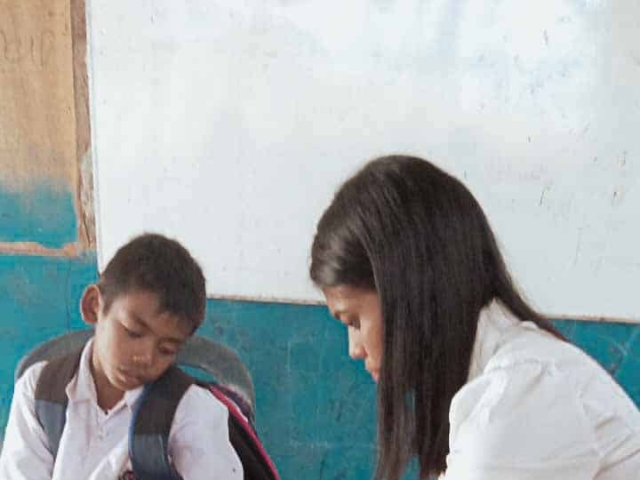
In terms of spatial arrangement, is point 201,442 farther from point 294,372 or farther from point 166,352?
point 294,372

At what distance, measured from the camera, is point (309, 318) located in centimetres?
188

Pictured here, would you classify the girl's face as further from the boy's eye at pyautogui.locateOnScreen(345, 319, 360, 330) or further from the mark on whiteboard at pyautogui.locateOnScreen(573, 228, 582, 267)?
the mark on whiteboard at pyautogui.locateOnScreen(573, 228, 582, 267)

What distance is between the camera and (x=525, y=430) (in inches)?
32.5

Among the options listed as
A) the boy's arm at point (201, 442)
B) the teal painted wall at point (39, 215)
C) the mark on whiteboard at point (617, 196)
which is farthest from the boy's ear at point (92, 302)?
the mark on whiteboard at point (617, 196)

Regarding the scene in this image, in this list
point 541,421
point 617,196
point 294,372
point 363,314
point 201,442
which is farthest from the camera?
point 294,372

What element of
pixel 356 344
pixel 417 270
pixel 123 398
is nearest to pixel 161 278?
pixel 123 398

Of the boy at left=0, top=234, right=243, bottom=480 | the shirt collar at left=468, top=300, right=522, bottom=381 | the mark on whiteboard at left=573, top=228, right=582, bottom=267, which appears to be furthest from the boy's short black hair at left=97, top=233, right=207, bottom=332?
the mark on whiteboard at left=573, top=228, right=582, bottom=267

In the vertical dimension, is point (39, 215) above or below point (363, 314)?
below

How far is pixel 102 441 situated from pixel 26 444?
13 centimetres

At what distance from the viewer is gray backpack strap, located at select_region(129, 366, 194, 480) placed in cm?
129

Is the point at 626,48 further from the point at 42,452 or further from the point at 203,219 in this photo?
the point at 42,452

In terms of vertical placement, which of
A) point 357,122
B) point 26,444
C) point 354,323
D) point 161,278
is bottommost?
point 26,444

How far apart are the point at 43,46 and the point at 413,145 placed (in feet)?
2.94

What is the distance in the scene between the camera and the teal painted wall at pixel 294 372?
6.20 ft
